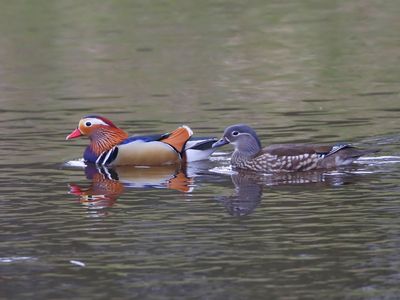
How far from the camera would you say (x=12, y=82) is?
21.2 meters

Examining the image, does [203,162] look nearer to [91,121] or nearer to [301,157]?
[301,157]

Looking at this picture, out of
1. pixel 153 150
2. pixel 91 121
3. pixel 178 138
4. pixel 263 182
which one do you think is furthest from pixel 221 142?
pixel 91 121

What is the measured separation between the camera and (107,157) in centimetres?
1473

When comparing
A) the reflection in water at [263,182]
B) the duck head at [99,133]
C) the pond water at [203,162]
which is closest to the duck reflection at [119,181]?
the pond water at [203,162]

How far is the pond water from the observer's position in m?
9.23

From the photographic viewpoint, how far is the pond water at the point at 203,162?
9.23 metres

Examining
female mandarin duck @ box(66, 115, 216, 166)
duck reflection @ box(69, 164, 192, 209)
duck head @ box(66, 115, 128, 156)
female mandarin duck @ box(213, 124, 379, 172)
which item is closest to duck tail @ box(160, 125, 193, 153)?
female mandarin duck @ box(66, 115, 216, 166)

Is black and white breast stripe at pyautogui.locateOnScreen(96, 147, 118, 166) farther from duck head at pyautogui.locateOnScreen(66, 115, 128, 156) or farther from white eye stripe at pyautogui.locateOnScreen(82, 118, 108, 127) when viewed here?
white eye stripe at pyautogui.locateOnScreen(82, 118, 108, 127)

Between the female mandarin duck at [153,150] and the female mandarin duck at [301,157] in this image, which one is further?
the female mandarin duck at [153,150]

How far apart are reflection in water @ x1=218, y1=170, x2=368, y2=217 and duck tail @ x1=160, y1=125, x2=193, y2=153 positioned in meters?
0.97

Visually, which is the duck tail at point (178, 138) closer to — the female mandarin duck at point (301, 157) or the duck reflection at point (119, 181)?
the duck reflection at point (119, 181)

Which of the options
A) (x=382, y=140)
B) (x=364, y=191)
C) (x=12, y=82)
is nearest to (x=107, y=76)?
(x=12, y=82)

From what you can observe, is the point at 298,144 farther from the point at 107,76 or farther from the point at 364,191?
the point at 107,76

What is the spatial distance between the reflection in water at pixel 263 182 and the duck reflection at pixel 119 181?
1.72ft
